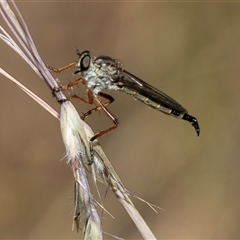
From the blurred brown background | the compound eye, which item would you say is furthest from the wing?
the blurred brown background

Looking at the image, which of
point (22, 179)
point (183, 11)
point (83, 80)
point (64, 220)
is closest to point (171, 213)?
point (64, 220)

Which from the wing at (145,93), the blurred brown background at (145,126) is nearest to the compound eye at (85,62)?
the wing at (145,93)

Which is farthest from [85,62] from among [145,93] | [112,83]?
[145,93]

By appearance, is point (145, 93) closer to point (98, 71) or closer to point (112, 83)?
point (112, 83)

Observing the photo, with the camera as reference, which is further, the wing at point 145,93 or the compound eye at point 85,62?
the wing at point 145,93

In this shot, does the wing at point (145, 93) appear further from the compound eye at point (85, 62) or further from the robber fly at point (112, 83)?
the compound eye at point (85, 62)

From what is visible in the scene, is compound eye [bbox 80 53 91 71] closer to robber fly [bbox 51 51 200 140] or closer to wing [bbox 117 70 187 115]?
robber fly [bbox 51 51 200 140]

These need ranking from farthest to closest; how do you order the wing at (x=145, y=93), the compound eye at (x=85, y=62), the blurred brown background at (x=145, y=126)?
the blurred brown background at (x=145, y=126), the wing at (x=145, y=93), the compound eye at (x=85, y=62)
